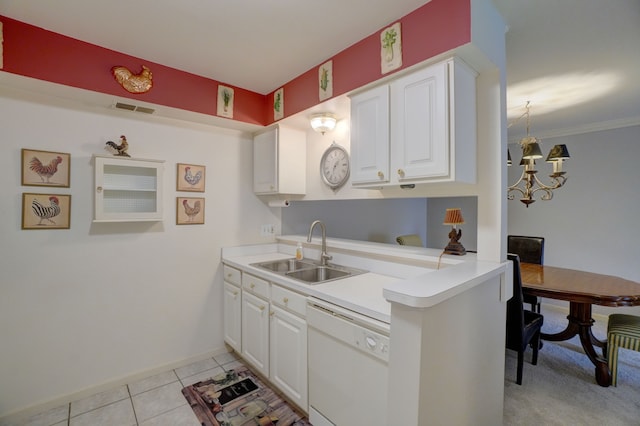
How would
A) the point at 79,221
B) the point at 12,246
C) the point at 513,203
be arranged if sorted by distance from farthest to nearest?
the point at 513,203 → the point at 79,221 → the point at 12,246

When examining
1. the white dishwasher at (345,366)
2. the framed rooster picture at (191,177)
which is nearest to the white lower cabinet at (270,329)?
the white dishwasher at (345,366)

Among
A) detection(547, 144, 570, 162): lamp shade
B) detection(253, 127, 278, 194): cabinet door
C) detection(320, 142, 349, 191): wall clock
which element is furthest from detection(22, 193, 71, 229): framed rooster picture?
detection(547, 144, 570, 162): lamp shade

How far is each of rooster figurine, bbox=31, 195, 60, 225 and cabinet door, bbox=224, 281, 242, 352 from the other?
135 cm

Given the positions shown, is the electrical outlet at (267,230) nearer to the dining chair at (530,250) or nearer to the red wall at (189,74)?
the red wall at (189,74)

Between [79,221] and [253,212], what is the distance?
1.36 m

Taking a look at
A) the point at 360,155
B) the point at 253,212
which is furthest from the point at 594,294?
the point at 253,212

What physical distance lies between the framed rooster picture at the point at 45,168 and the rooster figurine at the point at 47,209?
0.37 feet

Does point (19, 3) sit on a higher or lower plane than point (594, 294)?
higher

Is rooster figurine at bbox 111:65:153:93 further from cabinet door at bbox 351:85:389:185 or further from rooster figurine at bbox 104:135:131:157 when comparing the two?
cabinet door at bbox 351:85:389:185

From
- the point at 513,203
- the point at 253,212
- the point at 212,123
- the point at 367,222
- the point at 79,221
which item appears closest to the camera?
the point at 79,221

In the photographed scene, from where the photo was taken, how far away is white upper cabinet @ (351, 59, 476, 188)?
1.46m

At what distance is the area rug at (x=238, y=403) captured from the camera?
6.06ft

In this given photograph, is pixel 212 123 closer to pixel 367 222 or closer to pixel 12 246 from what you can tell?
pixel 12 246

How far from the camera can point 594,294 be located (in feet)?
7.20
